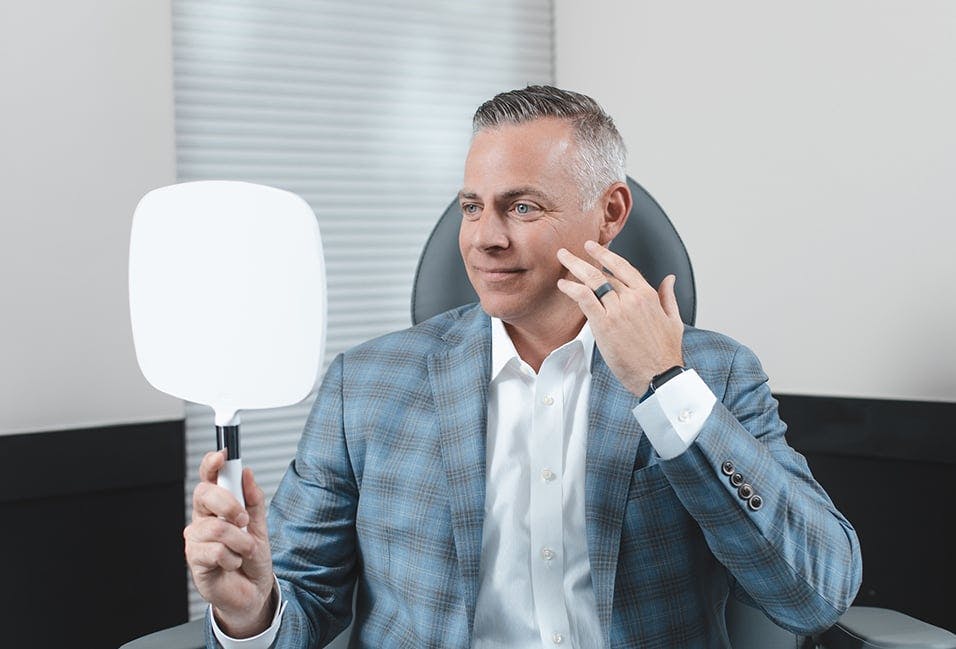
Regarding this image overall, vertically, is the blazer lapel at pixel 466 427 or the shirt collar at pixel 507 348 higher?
the shirt collar at pixel 507 348

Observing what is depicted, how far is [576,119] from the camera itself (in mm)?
1476

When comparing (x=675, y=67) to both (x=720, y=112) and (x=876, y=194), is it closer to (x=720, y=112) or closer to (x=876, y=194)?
(x=720, y=112)

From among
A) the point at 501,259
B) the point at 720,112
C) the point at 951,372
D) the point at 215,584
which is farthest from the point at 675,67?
the point at 215,584

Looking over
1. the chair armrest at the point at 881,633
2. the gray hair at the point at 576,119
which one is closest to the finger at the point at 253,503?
the gray hair at the point at 576,119

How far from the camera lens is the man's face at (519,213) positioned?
55.5 inches

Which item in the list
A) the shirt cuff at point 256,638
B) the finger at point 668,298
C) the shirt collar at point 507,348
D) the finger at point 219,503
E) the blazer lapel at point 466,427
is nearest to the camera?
the finger at point 219,503

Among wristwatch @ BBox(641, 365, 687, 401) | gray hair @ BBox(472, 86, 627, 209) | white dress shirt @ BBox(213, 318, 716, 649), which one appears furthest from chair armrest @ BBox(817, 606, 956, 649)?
gray hair @ BBox(472, 86, 627, 209)

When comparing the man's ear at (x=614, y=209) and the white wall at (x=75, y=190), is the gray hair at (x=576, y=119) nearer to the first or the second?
the man's ear at (x=614, y=209)

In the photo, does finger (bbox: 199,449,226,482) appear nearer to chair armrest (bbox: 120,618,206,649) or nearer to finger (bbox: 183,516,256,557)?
finger (bbox: 183,516,256,557)

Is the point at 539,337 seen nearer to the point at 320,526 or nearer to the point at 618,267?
the point at 618,267

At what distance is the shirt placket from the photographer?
138cm

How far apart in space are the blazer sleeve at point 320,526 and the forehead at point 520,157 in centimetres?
41

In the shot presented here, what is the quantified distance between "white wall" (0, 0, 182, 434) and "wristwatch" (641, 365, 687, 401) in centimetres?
155

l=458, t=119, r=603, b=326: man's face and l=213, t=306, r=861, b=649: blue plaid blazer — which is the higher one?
l=458, t=119, r=603, b=326: man's face
